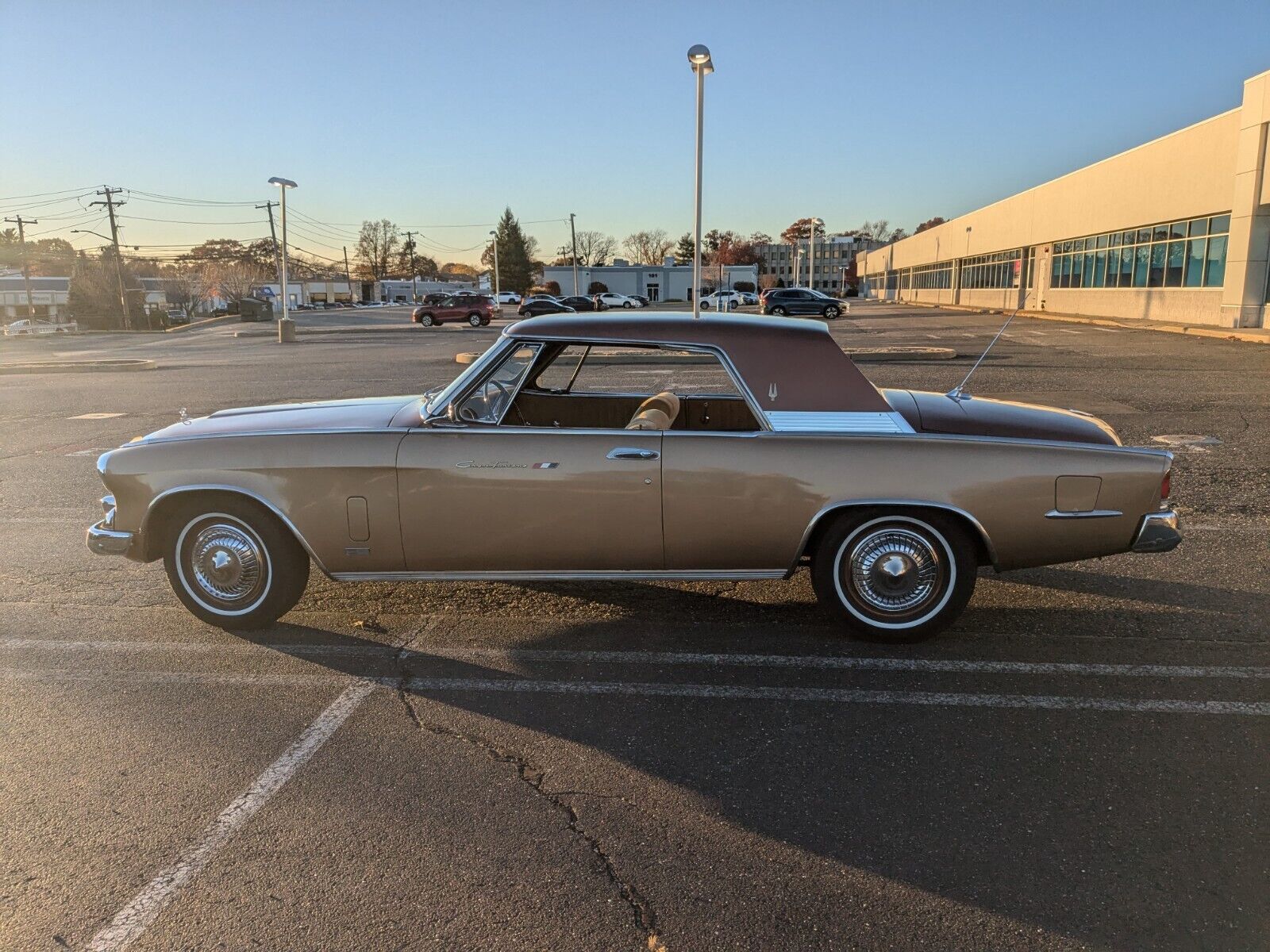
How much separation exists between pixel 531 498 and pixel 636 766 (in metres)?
1.40

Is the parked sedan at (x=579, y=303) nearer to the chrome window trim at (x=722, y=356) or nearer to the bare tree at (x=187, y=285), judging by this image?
the chrome window trim at (x=722, y=356)

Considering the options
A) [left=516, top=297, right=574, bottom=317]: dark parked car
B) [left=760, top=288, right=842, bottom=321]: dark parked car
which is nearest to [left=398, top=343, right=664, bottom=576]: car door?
[left=516, top=297, right=574, bottom=317]: dark parked car

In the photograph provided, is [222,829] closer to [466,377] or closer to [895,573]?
[466,377]

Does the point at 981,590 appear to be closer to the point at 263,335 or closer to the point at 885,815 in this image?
the point at 885,815

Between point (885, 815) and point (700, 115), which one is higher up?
point (700, 115)

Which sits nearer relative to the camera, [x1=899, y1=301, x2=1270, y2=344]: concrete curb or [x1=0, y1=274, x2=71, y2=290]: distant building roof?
[x1=899, y1=301, x2=1270, y2=344]: concrete curb

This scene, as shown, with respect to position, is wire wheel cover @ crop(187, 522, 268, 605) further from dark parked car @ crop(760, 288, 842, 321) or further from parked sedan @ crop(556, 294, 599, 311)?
parked sedan @ crop(556, 294, 599, 311)

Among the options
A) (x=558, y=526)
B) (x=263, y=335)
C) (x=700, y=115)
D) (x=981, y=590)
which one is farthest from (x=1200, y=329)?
(x=263, y=335)

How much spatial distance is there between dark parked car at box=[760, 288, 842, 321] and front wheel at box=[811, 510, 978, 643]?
40853 mm

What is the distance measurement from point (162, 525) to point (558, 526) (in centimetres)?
200

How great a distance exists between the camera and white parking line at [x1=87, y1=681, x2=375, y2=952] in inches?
96.4

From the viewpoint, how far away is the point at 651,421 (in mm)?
4395

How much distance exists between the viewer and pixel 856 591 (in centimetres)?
423

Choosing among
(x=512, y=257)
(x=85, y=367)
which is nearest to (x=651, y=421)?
(x=85, y=367)
